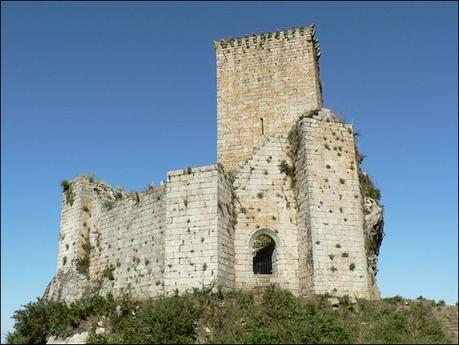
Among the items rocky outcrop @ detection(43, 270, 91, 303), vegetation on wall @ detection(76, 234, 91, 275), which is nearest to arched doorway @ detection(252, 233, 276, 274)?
rocky outcrop @ detection(43, 270, 91, 303)

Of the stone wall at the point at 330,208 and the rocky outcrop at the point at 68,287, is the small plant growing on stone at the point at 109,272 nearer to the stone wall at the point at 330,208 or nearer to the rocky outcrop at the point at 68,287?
the rocky outcrop at the point at 68,287

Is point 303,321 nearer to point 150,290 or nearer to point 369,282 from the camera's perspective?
point 369,282

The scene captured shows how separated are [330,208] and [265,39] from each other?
33.2 feet

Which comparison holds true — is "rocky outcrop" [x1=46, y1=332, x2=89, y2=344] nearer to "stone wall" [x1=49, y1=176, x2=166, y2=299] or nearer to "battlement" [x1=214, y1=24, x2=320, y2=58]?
"stone wall" [x1=49, y1=176, x2=166, y2=299]

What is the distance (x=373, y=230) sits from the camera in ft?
66.4

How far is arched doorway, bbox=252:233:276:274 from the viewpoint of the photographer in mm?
20119

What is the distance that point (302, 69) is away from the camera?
24312 millimetres

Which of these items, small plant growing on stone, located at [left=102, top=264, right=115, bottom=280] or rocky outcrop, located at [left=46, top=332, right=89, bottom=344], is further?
small plant growing on stone, located at [left=102, top=264, right=115, bottom=280]

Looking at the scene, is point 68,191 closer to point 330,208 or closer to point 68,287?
point 68,287

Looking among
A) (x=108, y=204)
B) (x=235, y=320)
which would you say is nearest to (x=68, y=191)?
(x=108, y=204)

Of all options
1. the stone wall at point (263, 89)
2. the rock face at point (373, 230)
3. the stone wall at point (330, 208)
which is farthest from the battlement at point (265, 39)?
the rock face at point (373, 230)

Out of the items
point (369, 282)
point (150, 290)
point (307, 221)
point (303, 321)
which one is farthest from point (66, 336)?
point (369, 282)

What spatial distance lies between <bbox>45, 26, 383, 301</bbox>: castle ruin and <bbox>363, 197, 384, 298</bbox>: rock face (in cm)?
5

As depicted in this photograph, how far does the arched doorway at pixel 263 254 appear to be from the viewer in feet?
66.0
